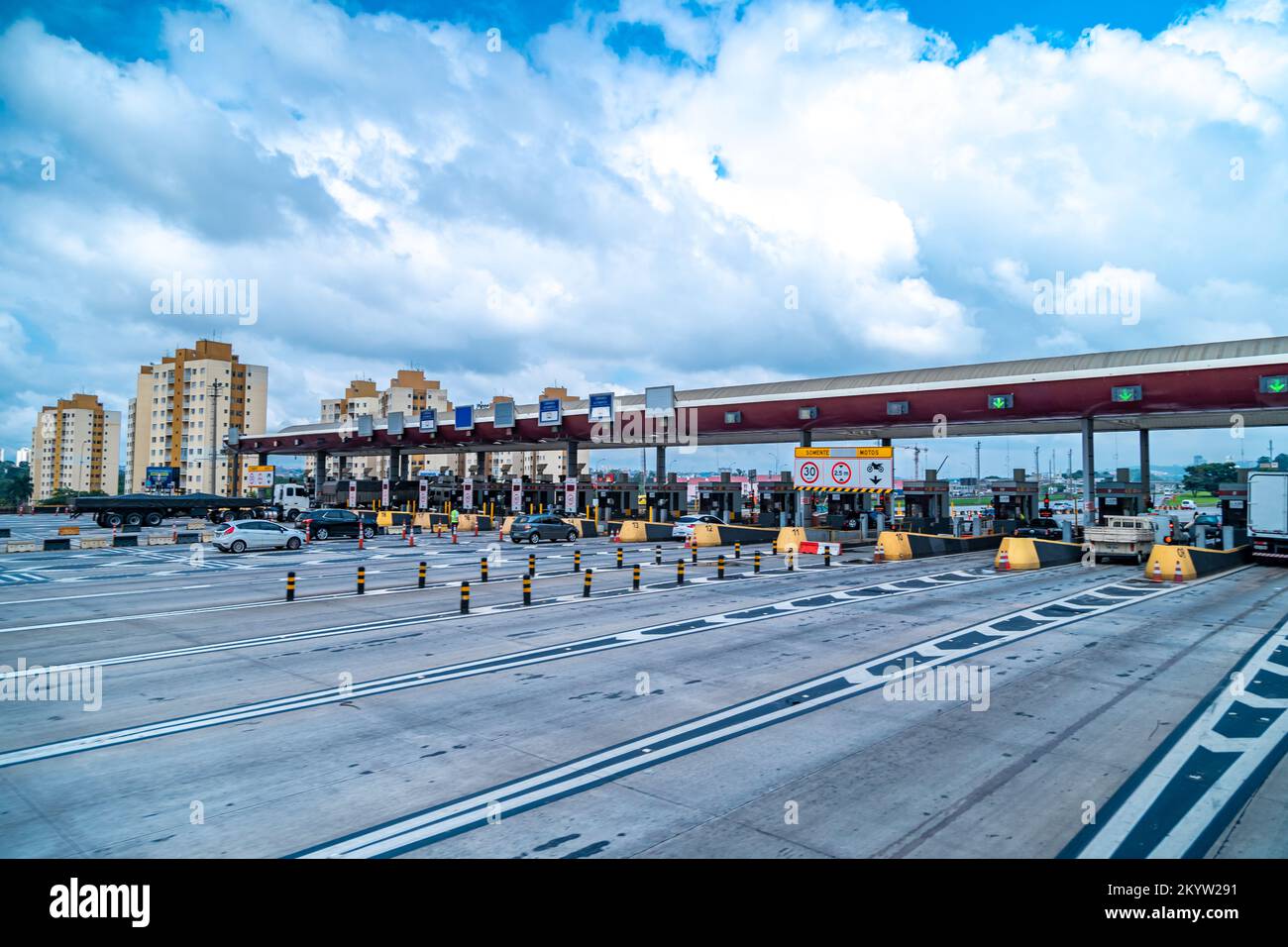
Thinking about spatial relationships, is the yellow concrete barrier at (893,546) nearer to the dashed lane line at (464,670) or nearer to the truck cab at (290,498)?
the dashed lane line at (464,670)

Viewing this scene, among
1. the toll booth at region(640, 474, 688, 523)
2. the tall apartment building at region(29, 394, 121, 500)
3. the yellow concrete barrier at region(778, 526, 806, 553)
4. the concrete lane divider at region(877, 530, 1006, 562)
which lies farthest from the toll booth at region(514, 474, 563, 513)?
the tall apartment building at region(29, 394, 121, 500)

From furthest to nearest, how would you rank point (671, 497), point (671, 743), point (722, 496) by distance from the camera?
point (671, 497) < point (722, 496) < point (671, 743)

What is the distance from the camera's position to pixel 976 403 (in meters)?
35.0

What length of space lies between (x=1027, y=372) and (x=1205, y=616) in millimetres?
19399

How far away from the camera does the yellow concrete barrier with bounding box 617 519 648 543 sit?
42.2 m

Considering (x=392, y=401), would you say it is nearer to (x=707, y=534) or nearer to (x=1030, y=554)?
(x=707, y=534)

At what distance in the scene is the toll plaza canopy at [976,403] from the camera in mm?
29078

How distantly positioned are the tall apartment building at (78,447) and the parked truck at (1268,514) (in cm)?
16889

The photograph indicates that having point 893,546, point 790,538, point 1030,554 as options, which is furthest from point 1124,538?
point 790,538

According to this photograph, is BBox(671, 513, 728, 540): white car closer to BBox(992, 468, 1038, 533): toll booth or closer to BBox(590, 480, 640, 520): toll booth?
BBox(590, 480, 640, 520): toll booth

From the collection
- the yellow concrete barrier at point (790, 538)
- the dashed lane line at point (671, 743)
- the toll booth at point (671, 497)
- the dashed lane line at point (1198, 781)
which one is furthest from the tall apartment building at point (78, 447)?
the dashed lane line at point (1198, 781)

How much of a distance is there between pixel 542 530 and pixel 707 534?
911 cm

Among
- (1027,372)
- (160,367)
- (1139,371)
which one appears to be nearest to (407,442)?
(1027,372)
